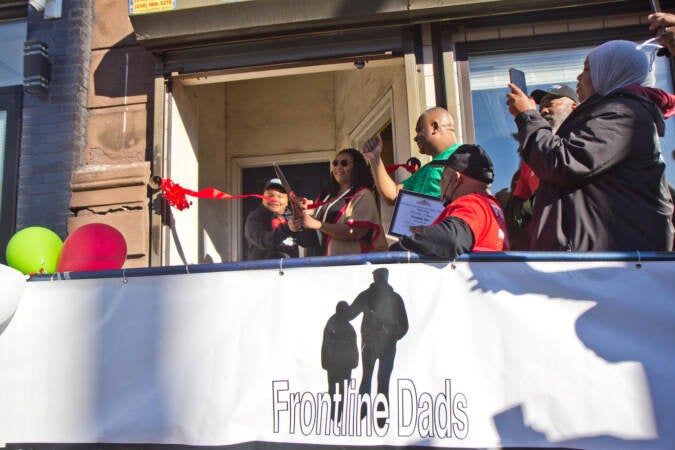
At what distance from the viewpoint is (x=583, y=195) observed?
255 cm

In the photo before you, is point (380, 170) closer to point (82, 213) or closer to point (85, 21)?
point (82, 213)

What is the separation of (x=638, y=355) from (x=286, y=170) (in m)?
5.53

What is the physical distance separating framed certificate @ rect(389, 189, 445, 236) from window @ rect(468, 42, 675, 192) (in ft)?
4.72

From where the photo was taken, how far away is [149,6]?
490cm

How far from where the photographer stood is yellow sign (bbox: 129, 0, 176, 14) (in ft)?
16.0

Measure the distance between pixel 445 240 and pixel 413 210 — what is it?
0.88 meters

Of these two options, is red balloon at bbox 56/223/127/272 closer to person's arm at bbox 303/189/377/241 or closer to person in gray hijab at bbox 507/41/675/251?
person's arm at bbox 303/189/377/241

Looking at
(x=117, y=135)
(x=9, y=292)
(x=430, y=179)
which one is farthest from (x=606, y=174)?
(x=117, y=135)

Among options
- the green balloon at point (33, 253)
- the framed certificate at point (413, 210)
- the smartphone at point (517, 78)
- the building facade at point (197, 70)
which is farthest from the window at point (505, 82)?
the green balloon at point (33, 253)

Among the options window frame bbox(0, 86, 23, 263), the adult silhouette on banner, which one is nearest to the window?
the adult silhouette on banner

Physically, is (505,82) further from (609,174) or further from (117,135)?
(117,135)

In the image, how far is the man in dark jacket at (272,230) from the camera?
4887mm

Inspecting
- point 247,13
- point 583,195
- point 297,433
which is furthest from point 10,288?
point 247,13

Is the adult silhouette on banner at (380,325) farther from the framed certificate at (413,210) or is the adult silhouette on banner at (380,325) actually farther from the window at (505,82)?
the window at (505,82)
